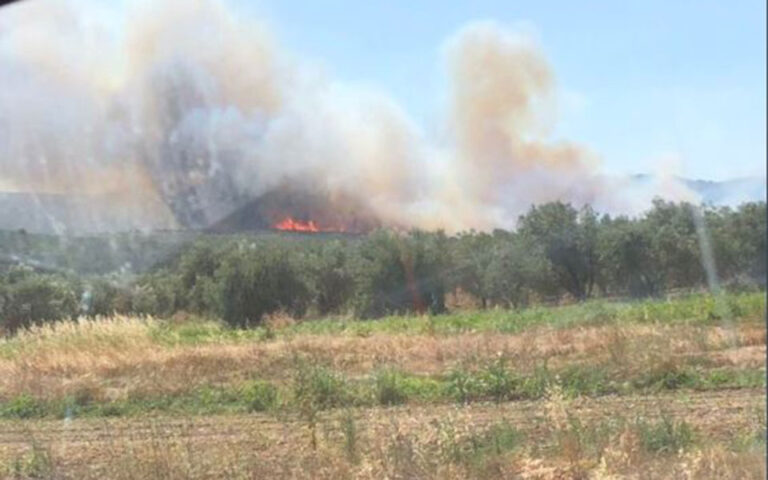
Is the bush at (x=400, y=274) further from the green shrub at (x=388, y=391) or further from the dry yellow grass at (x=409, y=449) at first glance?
the dry yellow grass at (x=409, y=449)

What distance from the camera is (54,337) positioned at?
15695 mm

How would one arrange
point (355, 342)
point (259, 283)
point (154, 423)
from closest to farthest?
point (154, 423) < point (355, 342) < point (259, 283)

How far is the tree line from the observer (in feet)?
51.9

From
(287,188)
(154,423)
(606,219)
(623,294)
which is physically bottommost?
(154,423)

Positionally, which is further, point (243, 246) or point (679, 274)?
point (243, 246)

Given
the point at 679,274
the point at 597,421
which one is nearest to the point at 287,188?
the point at 679,274

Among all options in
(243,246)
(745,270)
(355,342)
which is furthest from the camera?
(243,246)

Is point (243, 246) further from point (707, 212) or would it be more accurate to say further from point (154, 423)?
point (707, 212)

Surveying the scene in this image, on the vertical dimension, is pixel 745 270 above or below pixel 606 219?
below

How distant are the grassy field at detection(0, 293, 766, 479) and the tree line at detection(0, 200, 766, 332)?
0.75 m

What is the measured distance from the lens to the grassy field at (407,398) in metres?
6.04

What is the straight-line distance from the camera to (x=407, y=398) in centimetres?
1141

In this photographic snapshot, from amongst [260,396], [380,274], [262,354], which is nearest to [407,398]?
[260,396]

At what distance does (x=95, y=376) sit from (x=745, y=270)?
12260mm
